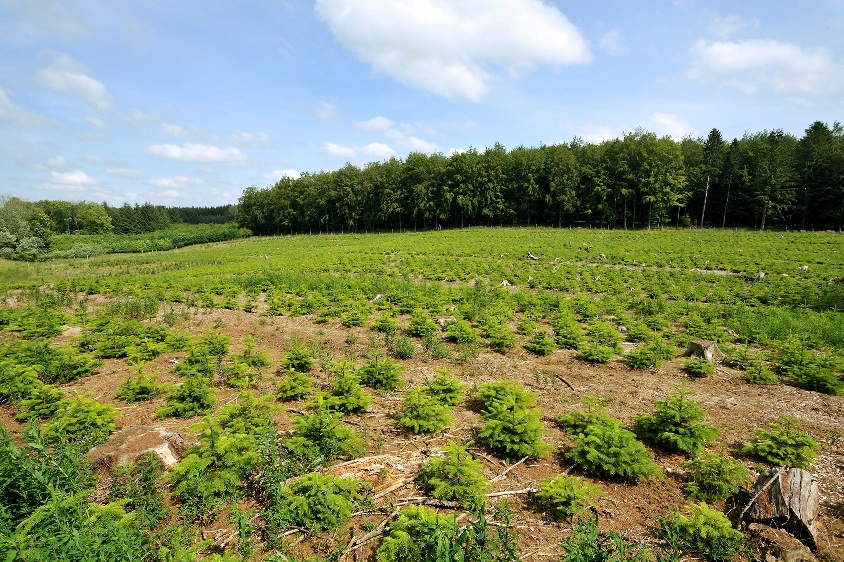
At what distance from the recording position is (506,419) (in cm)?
654

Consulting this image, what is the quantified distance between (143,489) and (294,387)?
3.34 m

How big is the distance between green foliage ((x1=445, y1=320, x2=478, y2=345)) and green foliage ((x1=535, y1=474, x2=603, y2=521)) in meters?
6.96

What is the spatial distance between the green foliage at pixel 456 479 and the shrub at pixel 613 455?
1541 mm

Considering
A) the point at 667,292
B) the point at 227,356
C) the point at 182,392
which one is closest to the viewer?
the point at 182,392

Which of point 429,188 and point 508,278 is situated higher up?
point 429,188

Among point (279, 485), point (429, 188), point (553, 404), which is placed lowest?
point (553, 404)

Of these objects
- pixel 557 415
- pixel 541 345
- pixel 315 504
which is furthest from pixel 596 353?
pixel 315 504

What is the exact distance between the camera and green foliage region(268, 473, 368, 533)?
4.70 meters

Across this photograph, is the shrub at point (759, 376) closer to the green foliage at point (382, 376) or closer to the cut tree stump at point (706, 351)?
the cut tree stump at point (706, 351)

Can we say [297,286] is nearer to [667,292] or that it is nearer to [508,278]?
[508,278]

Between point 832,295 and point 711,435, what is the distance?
55.1 feet

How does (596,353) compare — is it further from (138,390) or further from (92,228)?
(92,228)

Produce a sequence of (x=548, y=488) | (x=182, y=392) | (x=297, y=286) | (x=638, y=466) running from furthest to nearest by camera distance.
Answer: (x=297, y=286), (x=182, y=392), (x=638, y=466), (x=548, y=488)

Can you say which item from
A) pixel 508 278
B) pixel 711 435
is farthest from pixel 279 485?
pixel 508 278
